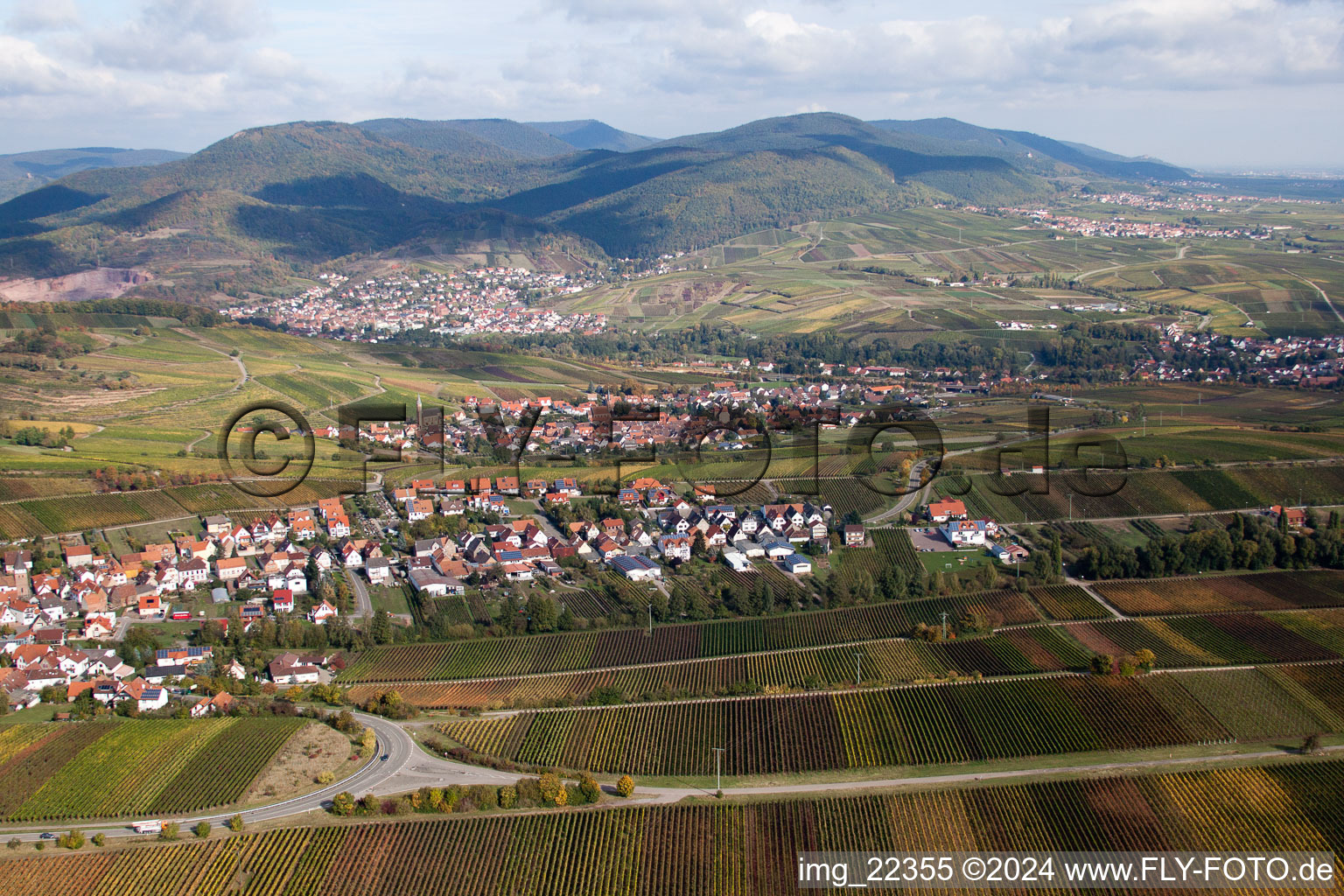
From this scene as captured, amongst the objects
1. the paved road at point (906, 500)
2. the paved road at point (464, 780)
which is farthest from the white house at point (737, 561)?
the paved road at point (464, 780)

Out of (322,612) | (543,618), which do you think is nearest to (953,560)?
(543,618)

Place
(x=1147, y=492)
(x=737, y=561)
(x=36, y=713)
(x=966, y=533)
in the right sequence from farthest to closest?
1. (x=1147, y=492)
2. (x=966, y=533)
3. (x=737, y=561)
4. (x=36, y=713)

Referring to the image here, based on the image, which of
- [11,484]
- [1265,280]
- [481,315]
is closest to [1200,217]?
[1265,280]

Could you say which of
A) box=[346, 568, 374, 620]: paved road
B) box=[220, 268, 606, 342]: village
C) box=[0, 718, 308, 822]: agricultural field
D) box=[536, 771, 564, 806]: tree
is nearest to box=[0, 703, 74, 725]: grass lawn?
box=[0, 718, 308, 822]: agricultural field

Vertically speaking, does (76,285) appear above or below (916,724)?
above

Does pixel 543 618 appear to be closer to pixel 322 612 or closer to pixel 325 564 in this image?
pixel 322 612

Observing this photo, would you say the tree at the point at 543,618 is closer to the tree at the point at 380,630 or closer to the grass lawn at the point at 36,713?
the tree at the point at 380,630

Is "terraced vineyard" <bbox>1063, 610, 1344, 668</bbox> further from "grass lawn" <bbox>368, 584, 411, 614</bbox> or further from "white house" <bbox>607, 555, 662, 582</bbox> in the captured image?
"grass lawn" <bbox>368, 584, 411, 614</bbox>
